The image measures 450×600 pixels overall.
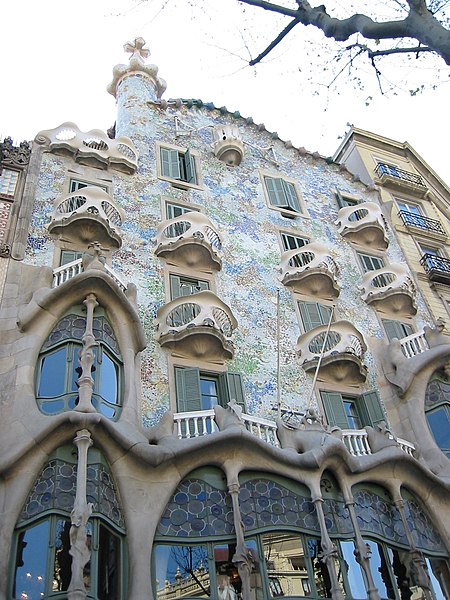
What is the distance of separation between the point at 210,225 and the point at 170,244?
4.81 ft

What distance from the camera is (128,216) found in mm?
19203

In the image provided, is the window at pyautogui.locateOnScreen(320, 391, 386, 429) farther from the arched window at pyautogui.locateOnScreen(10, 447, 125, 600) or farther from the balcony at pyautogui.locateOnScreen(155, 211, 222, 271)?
the arched window at pyautogui.locateOnScreen(10, 447, 125, 600)

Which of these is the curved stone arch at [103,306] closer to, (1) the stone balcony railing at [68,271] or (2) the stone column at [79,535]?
(1) the stone balcony railing at [68,271]

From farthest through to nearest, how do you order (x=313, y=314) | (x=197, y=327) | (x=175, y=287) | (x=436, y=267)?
(x=436, y=267) → (x=313, y=314) → (x=175, y=287) → (x=197, y=327)

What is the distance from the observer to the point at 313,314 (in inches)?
759

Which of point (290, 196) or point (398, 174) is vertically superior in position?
point (398, 174)

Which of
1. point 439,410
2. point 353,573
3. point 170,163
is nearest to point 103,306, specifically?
point 353,573

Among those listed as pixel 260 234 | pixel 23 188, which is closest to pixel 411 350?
pixel 260 234

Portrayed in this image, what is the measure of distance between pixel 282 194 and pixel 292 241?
7.76ft

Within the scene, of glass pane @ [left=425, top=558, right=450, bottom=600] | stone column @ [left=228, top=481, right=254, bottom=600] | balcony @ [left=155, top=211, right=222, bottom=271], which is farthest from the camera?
balcony @ [left=155, top=211, right=222, bottom=271]

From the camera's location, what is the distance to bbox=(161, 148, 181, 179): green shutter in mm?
21562

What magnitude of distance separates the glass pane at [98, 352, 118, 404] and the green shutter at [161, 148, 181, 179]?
8868 mm

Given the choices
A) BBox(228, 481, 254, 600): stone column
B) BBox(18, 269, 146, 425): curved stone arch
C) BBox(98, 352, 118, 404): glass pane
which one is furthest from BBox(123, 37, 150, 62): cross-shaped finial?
BBox(228, 481, 254, 600): stone column

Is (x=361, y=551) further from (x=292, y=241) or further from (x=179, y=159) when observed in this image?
(x=179, y=159)
